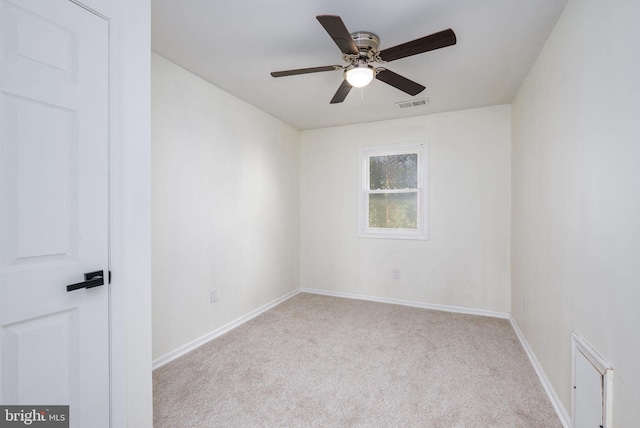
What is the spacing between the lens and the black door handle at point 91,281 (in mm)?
1263

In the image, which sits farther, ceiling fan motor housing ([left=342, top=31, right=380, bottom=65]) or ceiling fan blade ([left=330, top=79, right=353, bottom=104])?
ceiling fan blade ([left=330, top=79, right=353, bottom=104])

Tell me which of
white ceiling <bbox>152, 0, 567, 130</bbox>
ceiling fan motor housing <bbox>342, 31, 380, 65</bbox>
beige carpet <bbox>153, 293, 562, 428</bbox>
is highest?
white ceiling <bbox>152, 0, 567, 130</bbox>

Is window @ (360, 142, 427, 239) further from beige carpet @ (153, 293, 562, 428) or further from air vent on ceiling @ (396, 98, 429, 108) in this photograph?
beige carpet @ (153, 293, 562, 428)

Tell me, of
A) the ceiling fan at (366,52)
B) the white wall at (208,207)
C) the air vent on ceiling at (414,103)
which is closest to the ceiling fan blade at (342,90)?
the ceiling fan at (366,52)

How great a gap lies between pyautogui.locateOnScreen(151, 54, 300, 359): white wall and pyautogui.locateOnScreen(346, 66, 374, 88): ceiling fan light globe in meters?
1.54

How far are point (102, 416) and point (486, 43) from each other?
10.8ft

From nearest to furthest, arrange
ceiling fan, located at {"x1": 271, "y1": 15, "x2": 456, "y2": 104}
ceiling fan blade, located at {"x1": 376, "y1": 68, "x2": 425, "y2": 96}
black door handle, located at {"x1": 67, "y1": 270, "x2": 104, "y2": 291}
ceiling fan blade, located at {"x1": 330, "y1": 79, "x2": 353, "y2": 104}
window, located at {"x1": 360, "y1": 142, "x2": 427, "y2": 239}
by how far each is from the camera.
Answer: black door handle, located at {"x1": 67, "y1": 270, "x2": 104, "y2": 291} → ceiling fan, located at {"x1": 271, "y1": 15, "x2": 456, "y2": 104} → ceiling fan blade, located at {"x1": 376, "y1": 68, "x2": 425, "y2": 96} → ceiling fan blade, located at {"x1": 330, "y1": 79, "x2": 353, "y2": 104} → window, located at {"x1": 360, "y1": 142, "x2": 427, "y2": 239}

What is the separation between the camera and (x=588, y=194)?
5.04ft

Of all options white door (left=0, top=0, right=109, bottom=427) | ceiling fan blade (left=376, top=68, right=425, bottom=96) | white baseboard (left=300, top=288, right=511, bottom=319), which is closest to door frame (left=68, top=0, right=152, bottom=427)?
white door (left=0, top=0, right=109, bottom=427)

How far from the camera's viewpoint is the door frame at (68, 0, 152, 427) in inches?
55.1

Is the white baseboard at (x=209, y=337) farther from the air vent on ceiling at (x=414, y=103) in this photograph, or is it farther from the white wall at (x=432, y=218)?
the air vent on ceiling at (x=414, y=103)

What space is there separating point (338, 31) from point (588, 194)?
1574mm

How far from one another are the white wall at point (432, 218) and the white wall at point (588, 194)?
1.08 metres

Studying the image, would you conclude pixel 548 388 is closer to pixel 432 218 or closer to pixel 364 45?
pixel 432 218
